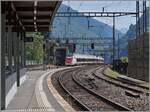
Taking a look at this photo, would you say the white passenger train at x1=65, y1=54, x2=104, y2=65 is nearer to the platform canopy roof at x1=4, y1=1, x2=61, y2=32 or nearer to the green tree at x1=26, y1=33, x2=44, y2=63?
the green tree at x1=26, y1=33, x2=44, y2=63

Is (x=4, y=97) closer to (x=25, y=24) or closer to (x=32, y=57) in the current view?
(x=25, y=24)

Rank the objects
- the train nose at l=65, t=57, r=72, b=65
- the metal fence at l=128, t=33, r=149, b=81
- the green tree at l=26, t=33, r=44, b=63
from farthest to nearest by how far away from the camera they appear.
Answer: the train nose at l=65, t=57, r=72, b=65 < the green tree at l=26, t=33, r=44, b=63 < the metal fence at l=128, t=33, r=149, b=81

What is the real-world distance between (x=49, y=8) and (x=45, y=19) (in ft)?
14.3

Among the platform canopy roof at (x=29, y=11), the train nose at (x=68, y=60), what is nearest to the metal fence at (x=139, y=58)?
the platform canopy roof at (x=29, y=11)

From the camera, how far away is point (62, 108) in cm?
1529

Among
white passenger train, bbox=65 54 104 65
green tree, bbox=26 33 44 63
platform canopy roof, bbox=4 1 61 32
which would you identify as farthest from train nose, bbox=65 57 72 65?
platform canopy roof, bbox=4 1 61 32

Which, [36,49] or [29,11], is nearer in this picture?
[29,11]

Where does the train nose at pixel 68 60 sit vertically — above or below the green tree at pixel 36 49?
below

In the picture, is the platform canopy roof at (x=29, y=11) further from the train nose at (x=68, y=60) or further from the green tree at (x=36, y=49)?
the train nose at (x=68, y=60)

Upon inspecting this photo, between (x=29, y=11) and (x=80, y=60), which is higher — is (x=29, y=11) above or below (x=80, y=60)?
above

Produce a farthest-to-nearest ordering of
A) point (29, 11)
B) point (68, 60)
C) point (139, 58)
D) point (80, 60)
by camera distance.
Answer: point (80, 60)
point (68, 60)
point (139, 58)
point (29, 11)

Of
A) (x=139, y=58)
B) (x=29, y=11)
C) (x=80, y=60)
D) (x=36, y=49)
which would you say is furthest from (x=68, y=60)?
(x=29, y=11)

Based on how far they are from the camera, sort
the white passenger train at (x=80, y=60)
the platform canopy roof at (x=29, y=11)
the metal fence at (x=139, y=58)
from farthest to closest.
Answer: the white passenger train at (x=80, y=60), the metal fence at (x=139, y=58), the platform canopy roof at (x=29, y=11)

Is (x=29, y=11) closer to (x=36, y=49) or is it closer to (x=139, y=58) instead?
(x=139, y=58)
